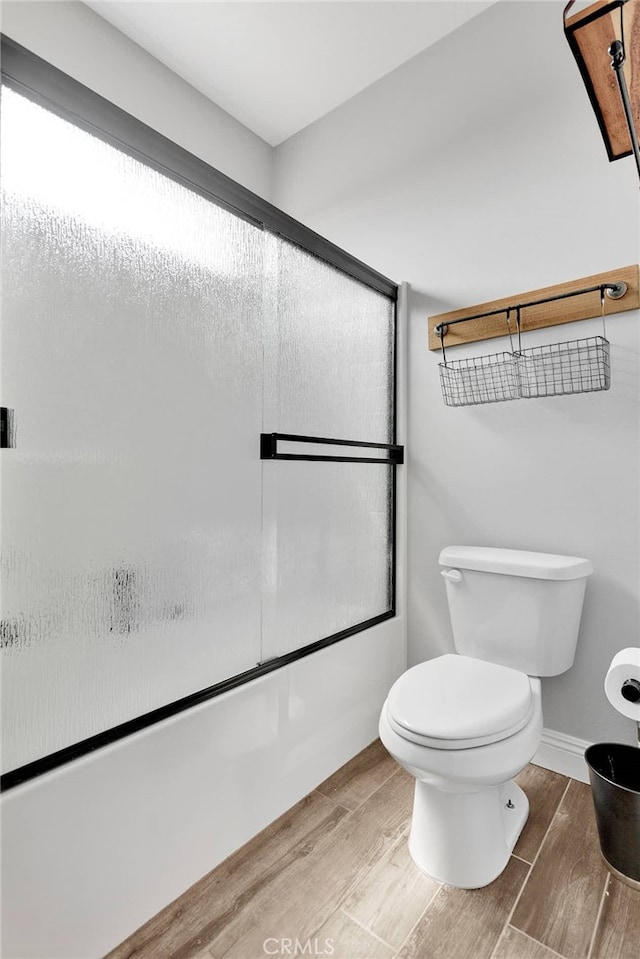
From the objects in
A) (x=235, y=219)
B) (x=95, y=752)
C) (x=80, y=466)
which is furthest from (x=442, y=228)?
(x=95, y=752)

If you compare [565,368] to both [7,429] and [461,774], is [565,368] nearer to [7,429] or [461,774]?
[461,774]

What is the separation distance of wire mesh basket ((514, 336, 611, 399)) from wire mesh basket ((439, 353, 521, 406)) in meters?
0.04

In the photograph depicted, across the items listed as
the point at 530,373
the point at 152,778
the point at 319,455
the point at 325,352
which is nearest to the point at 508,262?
the point at 530,373

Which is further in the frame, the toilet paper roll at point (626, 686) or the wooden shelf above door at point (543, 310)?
the wooden shelf above door at point (543, 310)

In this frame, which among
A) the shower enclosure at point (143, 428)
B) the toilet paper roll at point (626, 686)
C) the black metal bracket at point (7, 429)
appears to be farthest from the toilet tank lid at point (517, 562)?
the black metal bracket at point (7, 429)

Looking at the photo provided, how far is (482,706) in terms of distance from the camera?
1286 millimetres

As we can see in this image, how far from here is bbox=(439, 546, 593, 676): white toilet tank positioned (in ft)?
5.14

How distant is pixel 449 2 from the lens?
191 centimetres

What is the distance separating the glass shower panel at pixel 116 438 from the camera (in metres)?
0.99

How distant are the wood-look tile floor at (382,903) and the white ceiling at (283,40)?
9.24ft

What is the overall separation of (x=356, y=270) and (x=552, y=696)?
1675mm

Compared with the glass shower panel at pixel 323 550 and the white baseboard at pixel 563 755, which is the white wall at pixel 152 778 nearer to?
the glass shower panel at pixel 323 550

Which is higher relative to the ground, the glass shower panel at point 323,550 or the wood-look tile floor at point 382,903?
the glass shower panel at point 323,550

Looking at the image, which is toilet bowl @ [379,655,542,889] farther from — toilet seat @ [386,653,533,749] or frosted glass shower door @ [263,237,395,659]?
frosted glass shower door @ [263,237,395,659]
